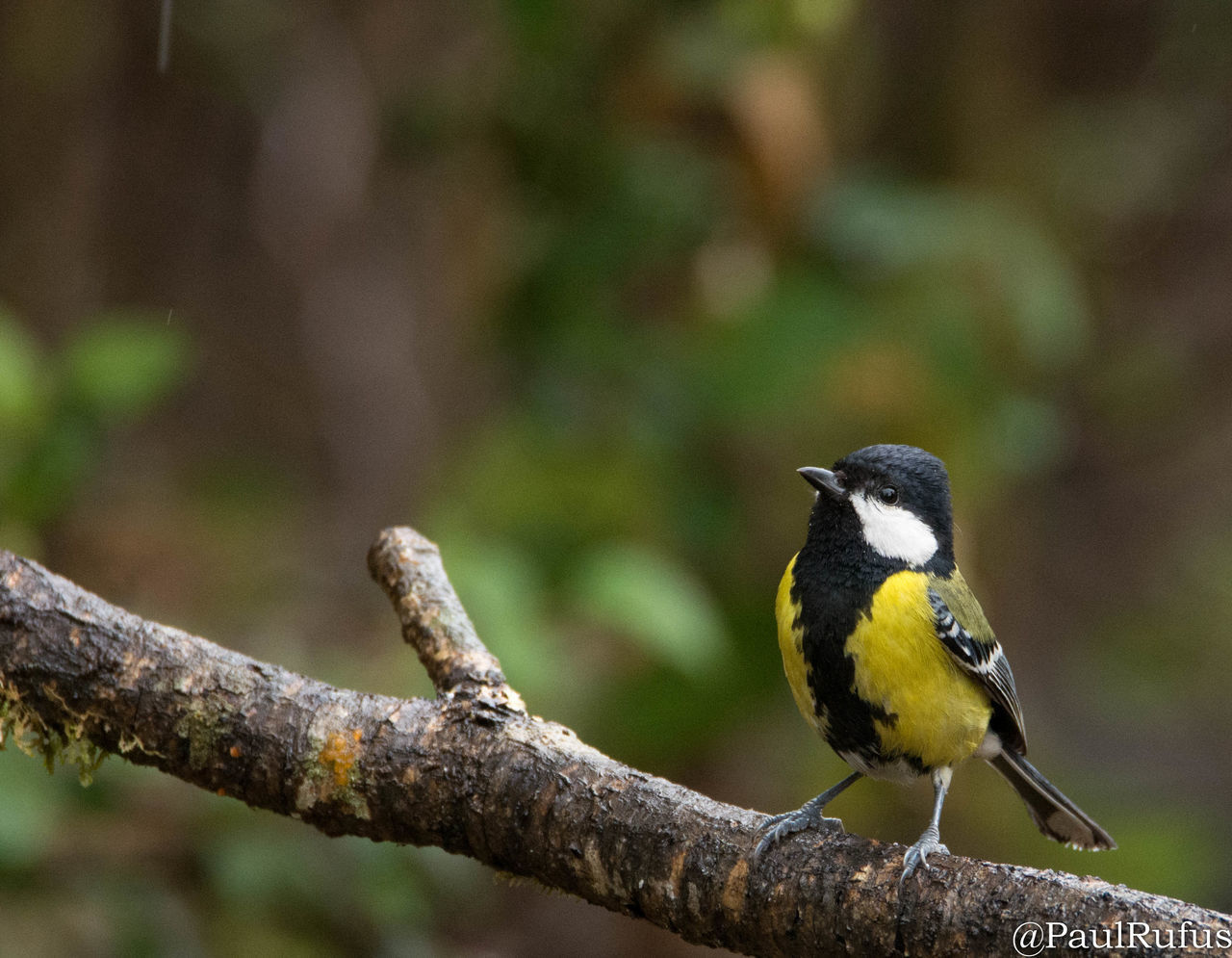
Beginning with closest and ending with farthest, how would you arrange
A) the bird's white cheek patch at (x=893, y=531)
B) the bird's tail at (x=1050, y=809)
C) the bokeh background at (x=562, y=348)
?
1. the bird's white cheek patch at (x=893, y=531)
2. the bird's tail at (x=1050, y=809)
3. the bokeh background at (x=562, y=348)

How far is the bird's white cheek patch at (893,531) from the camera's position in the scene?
2.21 metres

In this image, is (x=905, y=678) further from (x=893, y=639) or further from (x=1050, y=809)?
(x=1050, y=809)

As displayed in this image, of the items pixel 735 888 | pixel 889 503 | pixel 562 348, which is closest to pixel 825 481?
pixel 889 503

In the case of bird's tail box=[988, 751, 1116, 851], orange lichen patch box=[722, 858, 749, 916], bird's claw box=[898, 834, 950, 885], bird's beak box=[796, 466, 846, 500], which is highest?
bird's beak box=[796, 466, 846, 500]

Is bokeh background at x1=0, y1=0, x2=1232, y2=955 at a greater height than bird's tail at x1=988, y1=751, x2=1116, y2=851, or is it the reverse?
bokeh background at x1=0, y1=0, x2=1232, y2=955

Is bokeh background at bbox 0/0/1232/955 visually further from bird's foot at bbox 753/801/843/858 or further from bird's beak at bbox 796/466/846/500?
bird's beak at bbox 796/466/846/500

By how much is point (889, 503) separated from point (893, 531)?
0.05 meters

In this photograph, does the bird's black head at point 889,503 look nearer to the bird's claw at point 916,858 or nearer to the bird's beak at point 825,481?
the bird's beak at point 825,481

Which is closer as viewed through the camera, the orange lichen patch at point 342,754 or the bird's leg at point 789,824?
the bird's leg at point 789,824

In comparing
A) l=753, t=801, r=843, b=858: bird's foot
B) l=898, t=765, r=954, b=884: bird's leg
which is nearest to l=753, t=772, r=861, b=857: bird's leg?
l=753, t=801, r=843, b=858: bird's foot

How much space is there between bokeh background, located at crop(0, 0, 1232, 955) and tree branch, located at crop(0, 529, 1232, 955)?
0.84 feet

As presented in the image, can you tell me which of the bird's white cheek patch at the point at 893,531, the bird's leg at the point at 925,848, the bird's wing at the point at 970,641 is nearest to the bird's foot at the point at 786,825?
the bird's leg at the point at 925,848

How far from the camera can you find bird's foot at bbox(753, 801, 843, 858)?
1.65 m

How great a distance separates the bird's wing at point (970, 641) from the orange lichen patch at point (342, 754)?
1025 millimetres
